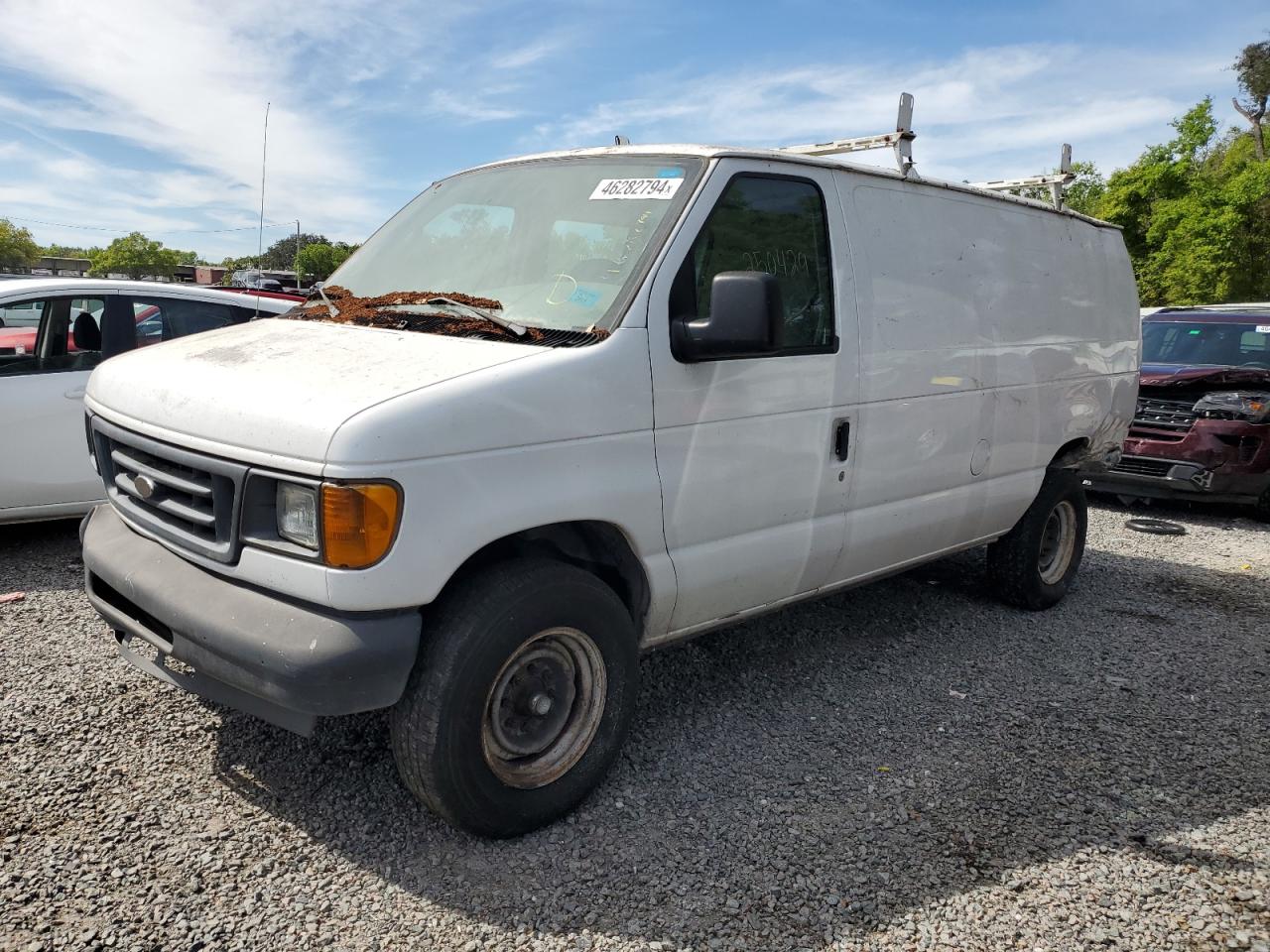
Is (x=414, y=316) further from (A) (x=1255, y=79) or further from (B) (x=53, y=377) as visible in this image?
(A) (x=1255, y=79)

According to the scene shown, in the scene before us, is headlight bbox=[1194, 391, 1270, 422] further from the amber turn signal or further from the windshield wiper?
the amber turn signal

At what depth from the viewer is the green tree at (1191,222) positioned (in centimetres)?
2986

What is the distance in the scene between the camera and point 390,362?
2891mm

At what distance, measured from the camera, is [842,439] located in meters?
3.85

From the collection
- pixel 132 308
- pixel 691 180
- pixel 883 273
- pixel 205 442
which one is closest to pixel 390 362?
pixel 205 442

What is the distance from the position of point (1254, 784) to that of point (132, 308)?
6.44 m

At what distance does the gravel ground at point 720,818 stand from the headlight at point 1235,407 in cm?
405

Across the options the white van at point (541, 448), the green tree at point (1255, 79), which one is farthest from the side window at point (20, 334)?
the green tree at point (1255, 79)

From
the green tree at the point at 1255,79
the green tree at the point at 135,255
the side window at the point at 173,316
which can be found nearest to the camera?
the side window at the point at 173,316

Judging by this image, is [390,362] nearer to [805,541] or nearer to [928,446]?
[805,541]

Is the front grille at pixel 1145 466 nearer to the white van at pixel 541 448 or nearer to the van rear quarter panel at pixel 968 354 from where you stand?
the van rear quarter panel at pixel 968 354

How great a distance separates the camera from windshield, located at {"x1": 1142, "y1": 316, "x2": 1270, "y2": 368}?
29.7 ft

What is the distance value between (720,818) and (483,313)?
188 cm

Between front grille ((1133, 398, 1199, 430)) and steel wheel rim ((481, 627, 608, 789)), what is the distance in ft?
22.5
